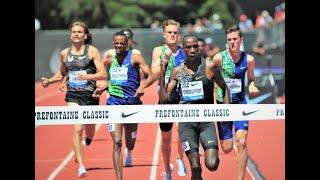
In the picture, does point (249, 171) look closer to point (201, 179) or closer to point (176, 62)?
point (201, 179)

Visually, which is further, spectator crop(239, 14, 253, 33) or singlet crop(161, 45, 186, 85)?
spectator crop(239, 14, 253, 33)

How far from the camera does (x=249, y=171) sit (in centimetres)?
690

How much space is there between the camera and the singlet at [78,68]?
21.5ft

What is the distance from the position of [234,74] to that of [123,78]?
115 centimetres

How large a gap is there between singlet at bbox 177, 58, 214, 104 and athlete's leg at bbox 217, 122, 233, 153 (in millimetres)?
333

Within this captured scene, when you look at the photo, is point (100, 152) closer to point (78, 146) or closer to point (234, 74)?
point (78, 146)

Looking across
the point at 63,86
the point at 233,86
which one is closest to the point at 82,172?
the point at 63,86

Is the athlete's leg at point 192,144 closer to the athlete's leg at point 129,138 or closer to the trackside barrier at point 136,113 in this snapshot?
the trackside barrier at point 136,113

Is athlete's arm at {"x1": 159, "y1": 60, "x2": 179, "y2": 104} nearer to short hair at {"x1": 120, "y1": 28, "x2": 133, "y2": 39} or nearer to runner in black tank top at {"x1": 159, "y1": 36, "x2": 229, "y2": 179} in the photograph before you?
runner in black tank top at {"x1": 159, "y1": 36, "x2": 229, "y2": 179}

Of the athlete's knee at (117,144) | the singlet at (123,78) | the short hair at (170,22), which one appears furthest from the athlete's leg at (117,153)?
the short hair at (170,22)

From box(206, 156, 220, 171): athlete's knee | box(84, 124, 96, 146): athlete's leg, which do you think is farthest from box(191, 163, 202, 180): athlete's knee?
box(84, 124, 96, 146): athlete's leg

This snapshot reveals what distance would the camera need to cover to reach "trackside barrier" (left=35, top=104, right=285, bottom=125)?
254 inches
